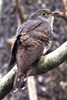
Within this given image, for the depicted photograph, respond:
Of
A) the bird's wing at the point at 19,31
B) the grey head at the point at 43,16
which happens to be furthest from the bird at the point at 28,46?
the grey head at the point at 43,16

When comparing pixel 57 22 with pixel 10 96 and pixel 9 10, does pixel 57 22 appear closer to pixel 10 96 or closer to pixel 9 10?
pixel 9 10

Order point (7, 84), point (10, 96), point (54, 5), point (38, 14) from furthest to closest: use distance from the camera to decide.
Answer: point (54, 5)
point (10, 96)
point (38, 14)
point (7, 84)

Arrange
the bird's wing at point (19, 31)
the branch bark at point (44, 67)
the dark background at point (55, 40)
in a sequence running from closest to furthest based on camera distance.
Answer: the branch bark at point (44, 67) < the bird's wing at point (19, 31) < the dark background at point (55, 40)

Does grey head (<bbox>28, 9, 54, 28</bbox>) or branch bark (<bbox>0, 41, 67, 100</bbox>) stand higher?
grey head (<bbox>28, 9, 54, 28</bbox>)

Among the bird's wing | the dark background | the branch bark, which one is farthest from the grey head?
the dark background

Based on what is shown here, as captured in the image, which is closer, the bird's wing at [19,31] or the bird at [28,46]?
the bird at [28,46]

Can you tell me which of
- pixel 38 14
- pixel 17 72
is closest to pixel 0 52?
pixel 38 14

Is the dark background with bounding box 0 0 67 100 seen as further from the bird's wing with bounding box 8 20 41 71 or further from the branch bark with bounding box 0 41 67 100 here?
the branch bark with bounding box 0 41 67 100

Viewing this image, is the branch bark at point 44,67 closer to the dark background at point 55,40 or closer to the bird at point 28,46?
the bird at point 28,46
